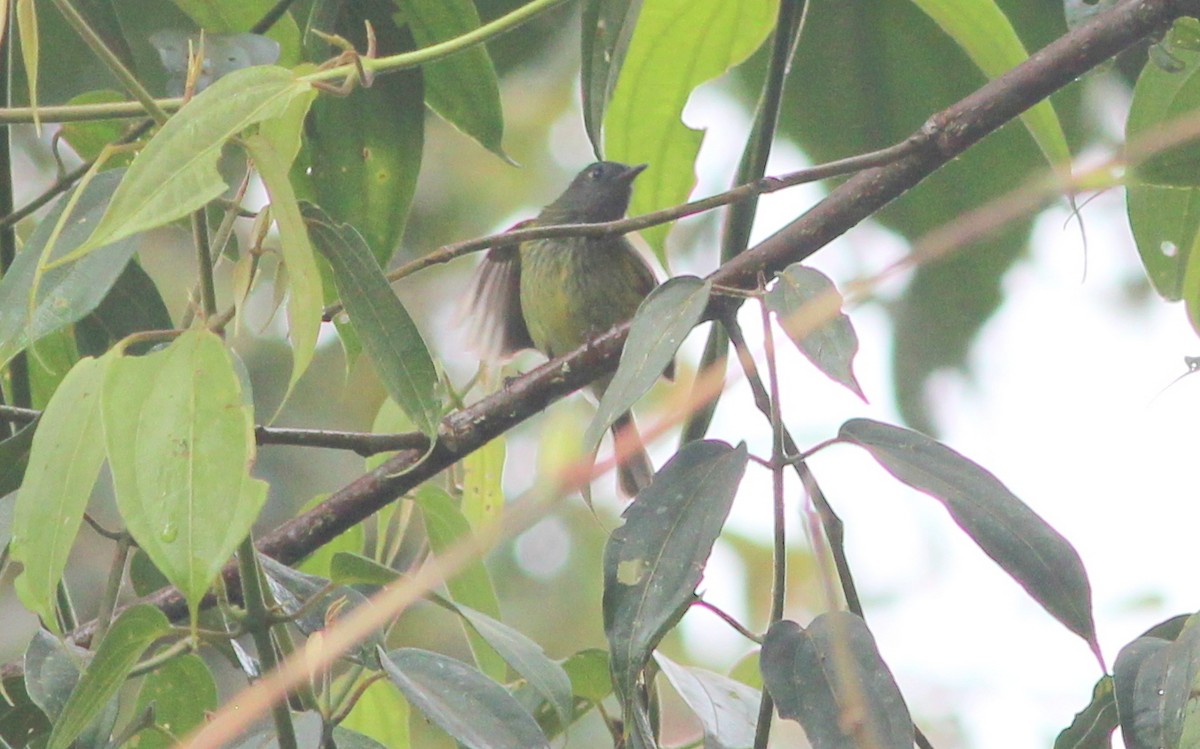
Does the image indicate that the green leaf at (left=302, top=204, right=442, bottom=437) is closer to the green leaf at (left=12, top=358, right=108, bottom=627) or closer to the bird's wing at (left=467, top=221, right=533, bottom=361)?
the green leaf at (left=12, top=358, right=108, bottom=627)

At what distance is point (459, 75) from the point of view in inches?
72.2

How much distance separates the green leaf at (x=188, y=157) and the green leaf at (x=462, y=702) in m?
0.48

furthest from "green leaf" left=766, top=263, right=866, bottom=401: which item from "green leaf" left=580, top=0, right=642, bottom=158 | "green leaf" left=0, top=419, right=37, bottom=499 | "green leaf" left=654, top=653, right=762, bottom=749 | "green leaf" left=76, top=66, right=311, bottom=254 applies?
"green leaf" left=0, top=419, right=37, bottom=499

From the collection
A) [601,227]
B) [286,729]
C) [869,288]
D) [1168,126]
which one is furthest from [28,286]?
[1168,126]

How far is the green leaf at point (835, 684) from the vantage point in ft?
3.18

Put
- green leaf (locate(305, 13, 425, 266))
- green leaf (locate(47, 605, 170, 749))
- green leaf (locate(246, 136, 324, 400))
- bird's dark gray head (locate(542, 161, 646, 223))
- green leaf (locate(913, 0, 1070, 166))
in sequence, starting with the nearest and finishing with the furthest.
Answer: green leaf (locate(246, 136, 324, 400)) < green leaf (locate(47, 605, 170, 749)) < green leaf (locate(913, 0, 1070, 166)) < green leaf (locate(305, 13, 425, 266)) < bird's dark gray head (locate(542, 161, 646, 223))

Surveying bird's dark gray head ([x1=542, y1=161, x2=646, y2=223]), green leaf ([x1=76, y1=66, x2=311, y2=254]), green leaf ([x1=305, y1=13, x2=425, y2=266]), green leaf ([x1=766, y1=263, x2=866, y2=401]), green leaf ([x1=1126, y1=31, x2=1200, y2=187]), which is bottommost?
green leaf ([x1=766, y1=263, x2=866, y2=401])

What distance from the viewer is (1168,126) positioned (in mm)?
1431

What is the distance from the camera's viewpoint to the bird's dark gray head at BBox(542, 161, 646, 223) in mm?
4258

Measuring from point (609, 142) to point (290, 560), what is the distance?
67cm

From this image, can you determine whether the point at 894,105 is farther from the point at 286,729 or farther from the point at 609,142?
the point at 286,729

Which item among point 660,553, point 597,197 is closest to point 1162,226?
point 660,553

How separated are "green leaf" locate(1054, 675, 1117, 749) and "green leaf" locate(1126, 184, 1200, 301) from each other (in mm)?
627

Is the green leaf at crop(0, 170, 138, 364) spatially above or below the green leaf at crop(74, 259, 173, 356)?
below
